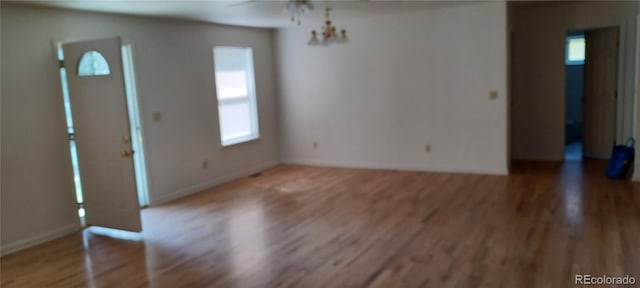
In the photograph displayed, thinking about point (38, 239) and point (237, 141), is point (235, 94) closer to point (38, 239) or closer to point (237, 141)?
point (237, 141)

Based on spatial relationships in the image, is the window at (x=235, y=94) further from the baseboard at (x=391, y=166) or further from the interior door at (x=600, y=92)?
the interior door at (x=600, y=92)

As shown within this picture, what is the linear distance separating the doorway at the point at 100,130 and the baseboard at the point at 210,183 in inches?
38.1

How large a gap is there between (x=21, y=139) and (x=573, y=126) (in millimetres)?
8916

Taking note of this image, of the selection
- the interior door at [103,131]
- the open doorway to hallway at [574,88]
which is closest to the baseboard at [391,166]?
the open doorway to hallway at [574,88]

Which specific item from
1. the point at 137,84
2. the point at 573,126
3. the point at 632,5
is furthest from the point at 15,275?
the point at 573,126

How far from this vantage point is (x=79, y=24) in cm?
474

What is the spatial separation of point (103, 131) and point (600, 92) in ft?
22.1

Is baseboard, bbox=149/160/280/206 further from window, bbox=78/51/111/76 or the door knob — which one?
window, bbox=78/51/111/76

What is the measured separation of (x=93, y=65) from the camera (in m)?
4.37

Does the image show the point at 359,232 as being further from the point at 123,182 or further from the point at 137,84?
the point at 137,84

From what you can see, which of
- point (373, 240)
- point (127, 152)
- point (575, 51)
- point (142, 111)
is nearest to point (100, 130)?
point (127, 152)

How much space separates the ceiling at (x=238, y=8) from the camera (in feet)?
14.8

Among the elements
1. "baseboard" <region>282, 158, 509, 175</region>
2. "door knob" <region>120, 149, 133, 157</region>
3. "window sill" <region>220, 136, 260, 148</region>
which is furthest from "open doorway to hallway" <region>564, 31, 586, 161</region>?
"door knob" <region>120, 149, 133, 157</region>

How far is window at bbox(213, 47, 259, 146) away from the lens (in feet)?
21.8
